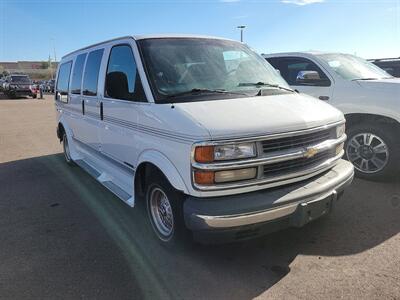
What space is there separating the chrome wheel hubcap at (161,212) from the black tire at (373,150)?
334cm

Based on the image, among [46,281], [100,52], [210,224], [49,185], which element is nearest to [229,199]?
[210,224]

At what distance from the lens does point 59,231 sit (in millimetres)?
4414

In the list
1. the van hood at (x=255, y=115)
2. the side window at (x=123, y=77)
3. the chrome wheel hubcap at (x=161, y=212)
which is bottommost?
the chrome wheel hubcap at (x=161, y=212)

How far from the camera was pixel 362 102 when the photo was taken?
5.76 meters

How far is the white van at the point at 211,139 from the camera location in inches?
123

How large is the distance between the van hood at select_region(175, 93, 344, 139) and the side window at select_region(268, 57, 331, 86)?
251 centimetres

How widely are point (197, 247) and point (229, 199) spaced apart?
89cm

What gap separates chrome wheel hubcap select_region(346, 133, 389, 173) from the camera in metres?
5.57

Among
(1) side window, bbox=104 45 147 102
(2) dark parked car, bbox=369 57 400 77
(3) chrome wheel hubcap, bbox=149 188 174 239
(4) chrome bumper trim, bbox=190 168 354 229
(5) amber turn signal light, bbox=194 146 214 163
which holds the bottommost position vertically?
(3) chrome wheel hubcap, bbox=149 188 174 239

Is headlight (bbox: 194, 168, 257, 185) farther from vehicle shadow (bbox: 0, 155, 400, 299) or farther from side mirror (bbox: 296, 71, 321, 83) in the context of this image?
side mirror (bbox: 296, 71, 321, 83)

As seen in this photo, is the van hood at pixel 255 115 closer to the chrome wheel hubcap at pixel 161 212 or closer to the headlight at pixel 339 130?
the headlight at pixel 339 130

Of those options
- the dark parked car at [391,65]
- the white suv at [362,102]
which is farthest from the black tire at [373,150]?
the dark parked car at [391,65]

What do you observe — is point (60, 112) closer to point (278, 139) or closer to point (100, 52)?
point (100, 52)

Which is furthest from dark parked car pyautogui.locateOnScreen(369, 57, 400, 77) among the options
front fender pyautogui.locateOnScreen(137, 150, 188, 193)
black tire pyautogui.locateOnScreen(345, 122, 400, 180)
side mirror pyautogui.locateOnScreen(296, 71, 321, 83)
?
front fender pyautogui.locateOnScreen(137, 150, 188, 193)
